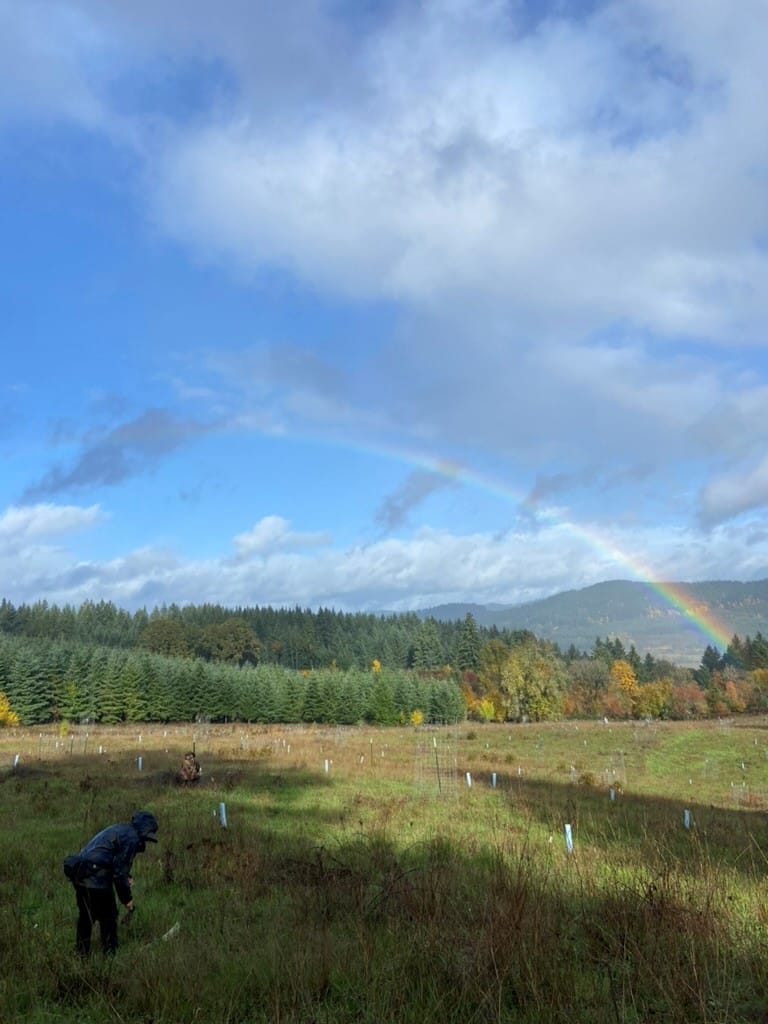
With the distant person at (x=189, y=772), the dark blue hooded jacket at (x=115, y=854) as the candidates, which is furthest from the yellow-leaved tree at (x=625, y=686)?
the dark blue hooded jacket at (x=115, y=854)

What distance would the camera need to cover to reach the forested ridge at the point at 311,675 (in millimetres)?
77438

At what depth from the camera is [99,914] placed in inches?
252

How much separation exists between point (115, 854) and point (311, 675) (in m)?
84.7

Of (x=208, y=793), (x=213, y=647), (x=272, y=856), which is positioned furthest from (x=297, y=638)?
(x=272, y=856)

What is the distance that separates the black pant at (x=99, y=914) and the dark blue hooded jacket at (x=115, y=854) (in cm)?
8

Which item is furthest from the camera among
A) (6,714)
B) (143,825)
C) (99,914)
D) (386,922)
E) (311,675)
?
(311,675)

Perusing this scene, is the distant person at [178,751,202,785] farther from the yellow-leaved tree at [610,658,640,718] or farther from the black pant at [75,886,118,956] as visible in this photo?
the yellow-leaved tree at [610,658,640,718]

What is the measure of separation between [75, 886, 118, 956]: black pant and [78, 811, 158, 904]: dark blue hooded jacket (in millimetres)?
76

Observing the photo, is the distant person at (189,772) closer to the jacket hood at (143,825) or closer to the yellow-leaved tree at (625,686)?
the jacket hood at (143,825)

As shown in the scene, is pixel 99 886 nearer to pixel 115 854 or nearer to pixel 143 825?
pixel 115 854

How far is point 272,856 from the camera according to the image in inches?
417

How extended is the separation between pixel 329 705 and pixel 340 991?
84699 mm

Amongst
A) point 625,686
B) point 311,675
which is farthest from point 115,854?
point 625,686

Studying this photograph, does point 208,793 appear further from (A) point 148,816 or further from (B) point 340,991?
(B) point 340,991
